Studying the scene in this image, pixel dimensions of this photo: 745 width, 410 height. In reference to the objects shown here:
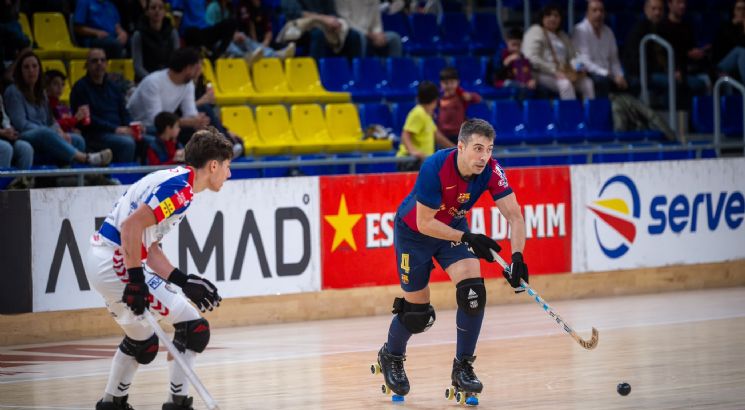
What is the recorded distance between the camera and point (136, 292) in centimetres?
812

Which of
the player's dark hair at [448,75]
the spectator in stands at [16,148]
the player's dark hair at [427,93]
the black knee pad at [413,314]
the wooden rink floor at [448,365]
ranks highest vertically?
the player's dark hair at [448,75]

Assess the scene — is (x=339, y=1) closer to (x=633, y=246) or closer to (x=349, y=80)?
(x=349, y=80)

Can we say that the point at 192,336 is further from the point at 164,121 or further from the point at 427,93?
the point at 427,93

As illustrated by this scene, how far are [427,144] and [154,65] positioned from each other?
340cm

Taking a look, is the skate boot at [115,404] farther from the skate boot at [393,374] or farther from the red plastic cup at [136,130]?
the red plastic cup at [136,130]

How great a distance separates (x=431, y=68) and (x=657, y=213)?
14.3 feet

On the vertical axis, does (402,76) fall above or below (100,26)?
below

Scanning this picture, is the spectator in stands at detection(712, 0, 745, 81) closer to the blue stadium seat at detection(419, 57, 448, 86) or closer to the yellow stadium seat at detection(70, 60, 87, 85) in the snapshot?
the blue stadium seat at detection(419, 57, 448, 86)

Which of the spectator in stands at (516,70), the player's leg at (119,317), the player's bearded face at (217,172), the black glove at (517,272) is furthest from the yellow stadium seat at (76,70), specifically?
the black glove at (517,272)

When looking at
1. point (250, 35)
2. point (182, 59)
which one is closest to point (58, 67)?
point (182, 59)

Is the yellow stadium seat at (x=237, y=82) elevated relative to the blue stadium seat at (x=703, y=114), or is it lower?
elevated

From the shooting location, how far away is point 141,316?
841cm

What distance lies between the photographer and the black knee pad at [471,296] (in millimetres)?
9406

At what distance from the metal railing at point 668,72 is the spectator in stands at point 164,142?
7.76m
